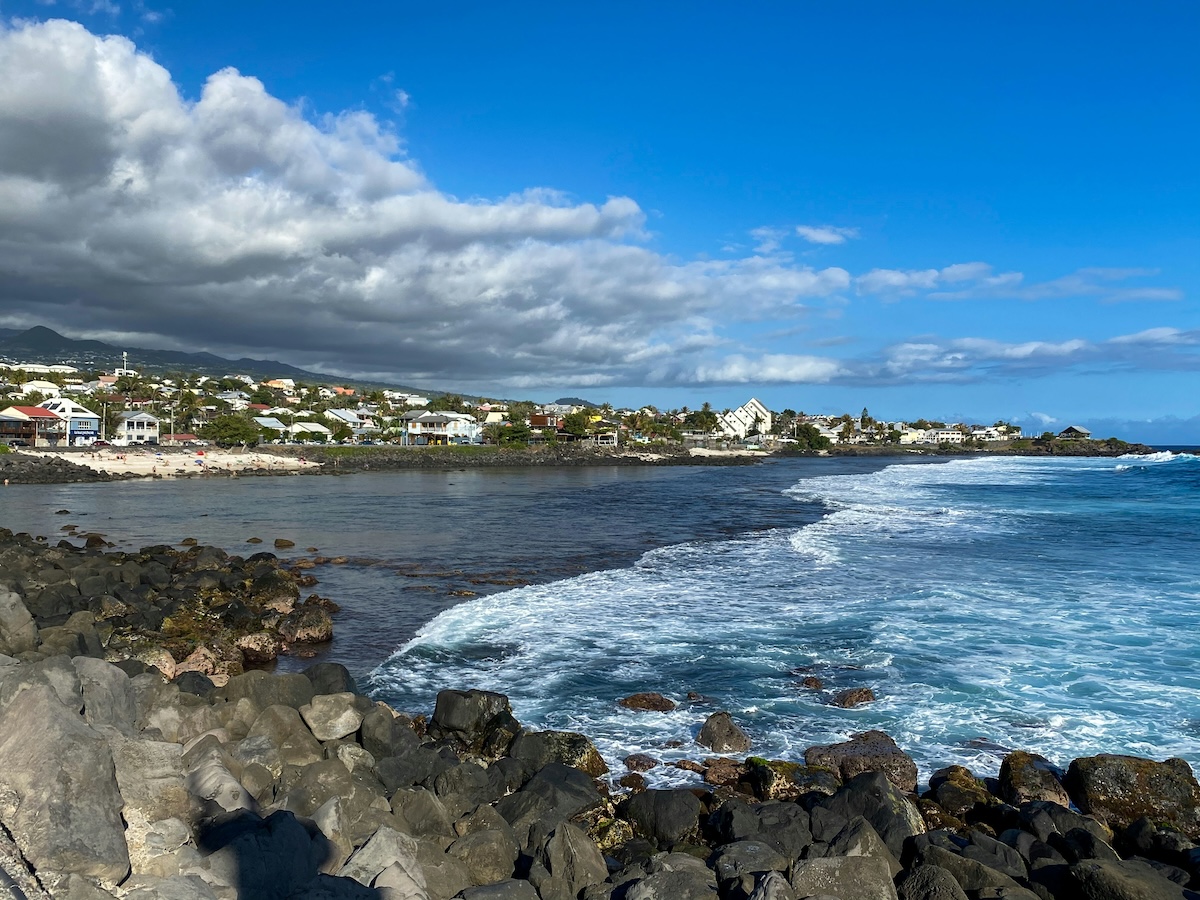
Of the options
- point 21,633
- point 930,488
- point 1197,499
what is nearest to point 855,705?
point 21,633

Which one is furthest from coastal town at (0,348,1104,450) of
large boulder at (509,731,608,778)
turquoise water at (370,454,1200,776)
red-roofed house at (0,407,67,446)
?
large boulder at (509,731,608,778)

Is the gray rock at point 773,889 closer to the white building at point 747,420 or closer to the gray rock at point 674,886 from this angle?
the gray rock at point 674,886

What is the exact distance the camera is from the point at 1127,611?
51.6 ft

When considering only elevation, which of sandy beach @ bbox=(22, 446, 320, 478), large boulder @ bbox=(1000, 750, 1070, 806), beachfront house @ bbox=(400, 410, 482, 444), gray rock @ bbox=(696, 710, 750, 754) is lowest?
sandy beach @ bbox=(22, 446, 320, 478)

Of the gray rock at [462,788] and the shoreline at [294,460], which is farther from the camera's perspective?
the shoreline at [294,460]

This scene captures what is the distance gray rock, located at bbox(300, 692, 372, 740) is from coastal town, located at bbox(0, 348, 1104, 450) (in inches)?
3295

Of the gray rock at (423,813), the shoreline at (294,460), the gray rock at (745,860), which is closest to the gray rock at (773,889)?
the gray rock at (745,860)

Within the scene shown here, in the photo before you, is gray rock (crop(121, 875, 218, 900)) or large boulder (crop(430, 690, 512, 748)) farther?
large boulder (crop(430, 690, 512, 748))

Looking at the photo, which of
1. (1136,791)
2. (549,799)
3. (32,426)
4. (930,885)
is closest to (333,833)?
(549,799)

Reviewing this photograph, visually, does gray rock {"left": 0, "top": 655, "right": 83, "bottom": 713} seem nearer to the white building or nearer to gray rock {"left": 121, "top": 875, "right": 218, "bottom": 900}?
gray rock {"left": 121, "top": 875, "right": 218, "bottom": 900}

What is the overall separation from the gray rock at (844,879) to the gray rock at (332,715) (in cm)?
502

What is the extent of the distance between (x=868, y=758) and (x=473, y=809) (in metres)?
4.36

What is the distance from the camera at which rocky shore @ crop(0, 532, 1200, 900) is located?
517 centimetres

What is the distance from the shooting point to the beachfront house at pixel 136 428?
9081 centimetres
